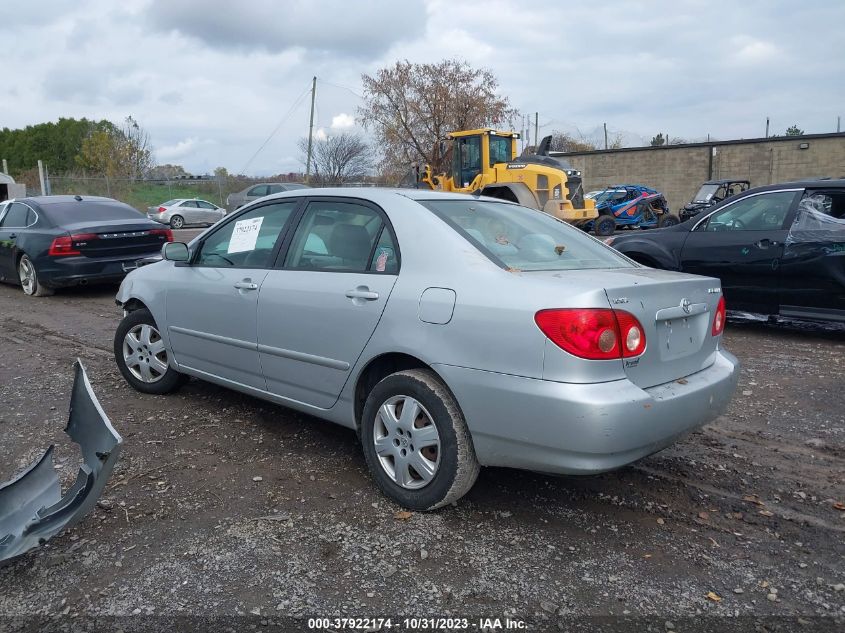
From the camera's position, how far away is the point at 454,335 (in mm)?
3113

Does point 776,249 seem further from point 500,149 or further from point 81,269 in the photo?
point 500,149

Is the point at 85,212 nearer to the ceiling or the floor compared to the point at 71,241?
nearer to the ceiling

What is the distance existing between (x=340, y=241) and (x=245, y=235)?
93 centimetres

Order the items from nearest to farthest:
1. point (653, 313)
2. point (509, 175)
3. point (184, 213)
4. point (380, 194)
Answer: point (653, 313) < point (380, 194) < point (509, 175) < point (184, 213)

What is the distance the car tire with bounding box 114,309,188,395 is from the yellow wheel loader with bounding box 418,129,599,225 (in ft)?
45.0

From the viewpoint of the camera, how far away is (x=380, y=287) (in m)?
3.48

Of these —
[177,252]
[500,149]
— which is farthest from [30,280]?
[500,149]

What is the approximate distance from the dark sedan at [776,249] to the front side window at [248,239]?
16.2 feet

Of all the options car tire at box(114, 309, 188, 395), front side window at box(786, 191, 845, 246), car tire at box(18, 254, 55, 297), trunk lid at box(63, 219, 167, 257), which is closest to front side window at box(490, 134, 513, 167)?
trunk lid at box(63, 219, 167, 257)

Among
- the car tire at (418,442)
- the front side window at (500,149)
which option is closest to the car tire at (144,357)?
the car tire at (418,442)

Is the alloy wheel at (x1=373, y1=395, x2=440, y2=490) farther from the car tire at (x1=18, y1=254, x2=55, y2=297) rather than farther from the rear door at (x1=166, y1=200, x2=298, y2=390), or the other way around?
the car tire at (x1=18, y1=254, x2=55, y2=297)

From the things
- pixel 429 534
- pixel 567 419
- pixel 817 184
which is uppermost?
pixel 817 184

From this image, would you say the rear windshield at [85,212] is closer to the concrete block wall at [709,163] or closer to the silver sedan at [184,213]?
the silver sedan at [184,213]

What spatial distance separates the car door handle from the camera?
3.47 meters
